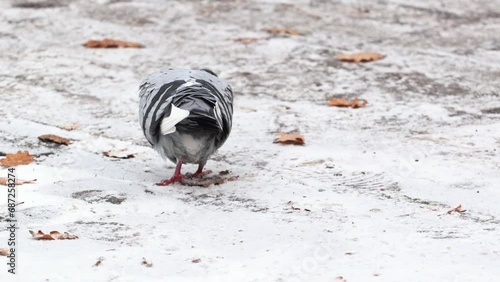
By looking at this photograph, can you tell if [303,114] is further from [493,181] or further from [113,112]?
[493,181]

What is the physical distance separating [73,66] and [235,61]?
5.07 ft

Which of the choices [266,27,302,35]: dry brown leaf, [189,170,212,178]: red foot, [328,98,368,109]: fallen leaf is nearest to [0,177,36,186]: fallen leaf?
[189,170,212,178]: red foot

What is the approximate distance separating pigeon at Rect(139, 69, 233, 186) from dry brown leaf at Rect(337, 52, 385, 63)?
298 cm


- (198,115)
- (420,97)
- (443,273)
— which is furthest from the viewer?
(420,97)

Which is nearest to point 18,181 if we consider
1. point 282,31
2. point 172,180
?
point 172,180

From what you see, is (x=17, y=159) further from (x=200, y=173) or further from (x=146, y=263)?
(x=146, y=263)

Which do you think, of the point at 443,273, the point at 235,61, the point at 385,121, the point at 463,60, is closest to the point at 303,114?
the point at 385,121

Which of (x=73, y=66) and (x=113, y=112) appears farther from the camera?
(x=73, y=66)

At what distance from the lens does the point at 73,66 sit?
7828mm

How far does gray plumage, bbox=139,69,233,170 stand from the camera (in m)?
4.84

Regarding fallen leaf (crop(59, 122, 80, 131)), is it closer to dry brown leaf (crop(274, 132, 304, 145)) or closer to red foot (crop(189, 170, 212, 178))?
red foot (crop(189, 170, 212, 178))

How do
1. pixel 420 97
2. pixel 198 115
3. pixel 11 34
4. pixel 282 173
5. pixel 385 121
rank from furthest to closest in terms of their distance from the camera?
pixel 11 34, pixel 420 97, pixel 385 121, pixel 282 173, pixel 198 115

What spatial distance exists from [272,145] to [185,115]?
1.36 m

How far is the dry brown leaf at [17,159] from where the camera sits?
5.25 metres
